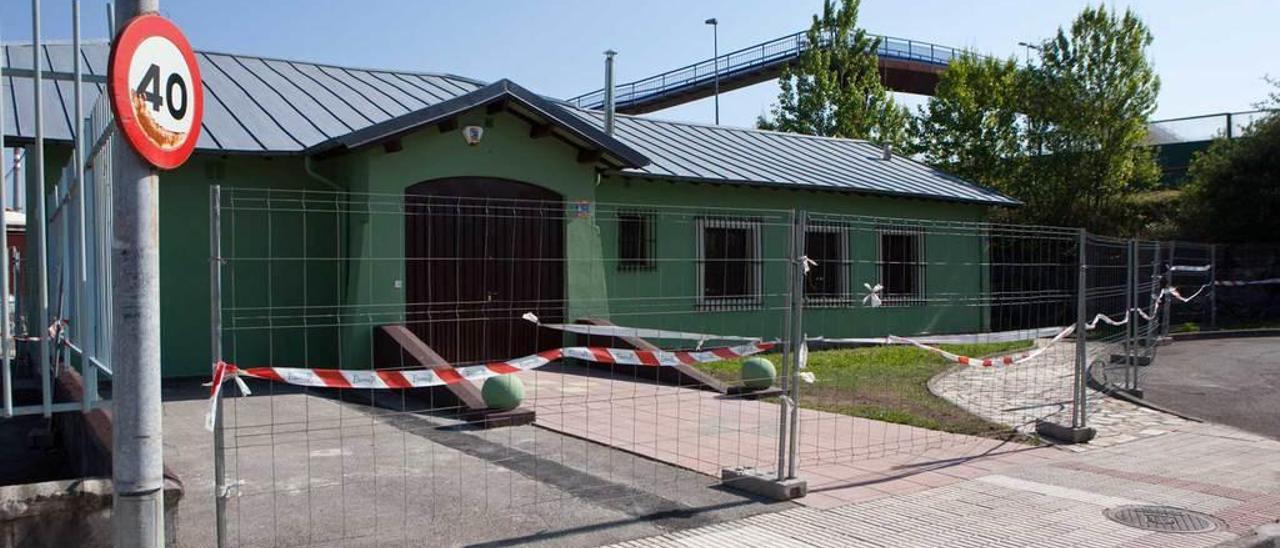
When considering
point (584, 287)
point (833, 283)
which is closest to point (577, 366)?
point (584, 287)

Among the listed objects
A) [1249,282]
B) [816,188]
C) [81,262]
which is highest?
[816,188]

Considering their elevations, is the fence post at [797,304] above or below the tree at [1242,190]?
below

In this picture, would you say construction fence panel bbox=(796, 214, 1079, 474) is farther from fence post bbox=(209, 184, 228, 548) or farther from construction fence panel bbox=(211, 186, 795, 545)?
fence post bbox=(209, 184, 228, 548)

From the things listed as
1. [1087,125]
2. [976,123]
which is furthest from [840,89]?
[1087,125]

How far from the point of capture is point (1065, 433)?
364 inches

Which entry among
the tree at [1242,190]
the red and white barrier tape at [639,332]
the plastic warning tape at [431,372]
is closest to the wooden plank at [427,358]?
the red and white barrier tape at [639,332]

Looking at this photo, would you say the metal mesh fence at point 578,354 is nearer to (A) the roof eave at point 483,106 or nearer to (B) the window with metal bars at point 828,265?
(B) the window with metal bars at point 828,265

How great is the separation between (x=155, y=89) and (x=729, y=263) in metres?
13.5

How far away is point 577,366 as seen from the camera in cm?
1389

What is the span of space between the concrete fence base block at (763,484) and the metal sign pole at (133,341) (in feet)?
13.3

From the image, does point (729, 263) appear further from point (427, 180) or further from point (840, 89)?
point (840, 89)

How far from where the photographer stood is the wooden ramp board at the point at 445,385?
9.62 metres

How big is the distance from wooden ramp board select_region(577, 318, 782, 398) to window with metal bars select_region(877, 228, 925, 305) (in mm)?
3464

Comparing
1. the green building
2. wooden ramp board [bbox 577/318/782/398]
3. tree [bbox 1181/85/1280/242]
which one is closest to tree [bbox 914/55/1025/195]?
tree [bbox 1181/85/1280/242]
